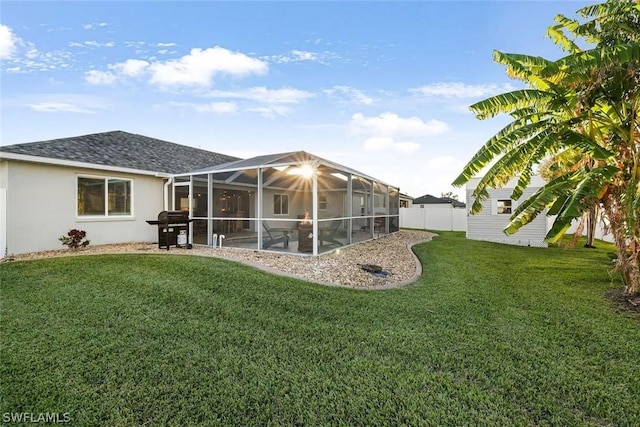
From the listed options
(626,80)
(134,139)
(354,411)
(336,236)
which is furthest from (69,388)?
(134,139)

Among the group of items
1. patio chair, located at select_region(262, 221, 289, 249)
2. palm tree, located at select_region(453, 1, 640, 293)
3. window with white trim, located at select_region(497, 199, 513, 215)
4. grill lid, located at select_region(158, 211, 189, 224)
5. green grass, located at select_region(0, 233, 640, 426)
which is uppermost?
palm tree, located at select_region(453, 1, 640, 293)

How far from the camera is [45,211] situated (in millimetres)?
9508

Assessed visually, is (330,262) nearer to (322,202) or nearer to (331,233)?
(331,233)

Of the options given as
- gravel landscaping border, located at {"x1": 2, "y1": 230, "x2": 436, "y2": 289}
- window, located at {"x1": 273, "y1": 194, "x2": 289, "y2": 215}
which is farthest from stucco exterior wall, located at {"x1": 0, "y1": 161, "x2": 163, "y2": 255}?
window, located at {"x1": 273, "y1": 194, "x2": 289, "y2": 215}

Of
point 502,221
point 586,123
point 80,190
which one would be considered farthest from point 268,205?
point 502,221

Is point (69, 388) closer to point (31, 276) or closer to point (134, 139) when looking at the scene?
point (31, 276)

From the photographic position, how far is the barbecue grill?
10.5 meters

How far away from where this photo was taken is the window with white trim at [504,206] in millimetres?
15742

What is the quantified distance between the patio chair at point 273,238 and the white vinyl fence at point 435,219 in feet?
56.8

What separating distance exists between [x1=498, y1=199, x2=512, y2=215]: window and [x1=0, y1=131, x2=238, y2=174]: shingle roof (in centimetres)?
1585

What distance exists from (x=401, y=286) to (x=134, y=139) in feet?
49.6

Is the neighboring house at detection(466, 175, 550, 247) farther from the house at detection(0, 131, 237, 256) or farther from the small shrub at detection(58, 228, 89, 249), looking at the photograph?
the small shrub at detection(58, 228, 89, 249)

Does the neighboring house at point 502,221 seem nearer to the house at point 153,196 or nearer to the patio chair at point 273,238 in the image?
the house at point 153,196

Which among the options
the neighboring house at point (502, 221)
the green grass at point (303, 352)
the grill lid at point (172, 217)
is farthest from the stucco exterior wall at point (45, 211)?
the neighboring house at point (502, 221)
